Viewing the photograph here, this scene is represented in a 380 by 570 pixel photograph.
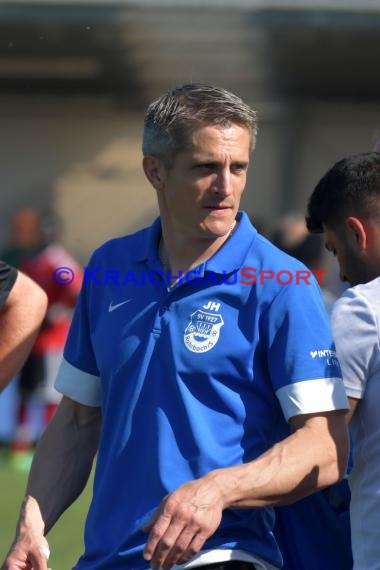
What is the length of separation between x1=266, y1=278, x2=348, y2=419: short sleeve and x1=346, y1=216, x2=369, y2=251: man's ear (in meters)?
0.32

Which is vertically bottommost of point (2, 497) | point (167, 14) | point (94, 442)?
point (2, 497)

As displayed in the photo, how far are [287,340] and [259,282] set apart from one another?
17cm

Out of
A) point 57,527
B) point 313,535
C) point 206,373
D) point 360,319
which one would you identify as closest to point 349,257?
point 360,319

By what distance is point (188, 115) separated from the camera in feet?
10.2

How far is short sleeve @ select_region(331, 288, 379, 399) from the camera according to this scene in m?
3.04

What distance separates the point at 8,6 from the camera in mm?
14852

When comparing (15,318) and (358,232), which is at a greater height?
(358,232)

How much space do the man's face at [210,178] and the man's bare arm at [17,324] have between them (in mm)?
1267

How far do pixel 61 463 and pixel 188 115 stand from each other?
1.03 m

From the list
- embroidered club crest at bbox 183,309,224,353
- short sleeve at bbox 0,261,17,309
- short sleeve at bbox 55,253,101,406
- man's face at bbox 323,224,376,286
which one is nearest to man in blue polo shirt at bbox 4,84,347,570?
embroidered club crest at bbox 183,309,224,353

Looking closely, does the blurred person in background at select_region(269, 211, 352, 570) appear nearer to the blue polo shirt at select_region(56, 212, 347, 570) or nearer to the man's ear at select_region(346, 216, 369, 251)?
the blue polo shirt at select_region(56, 212, 347, 570)

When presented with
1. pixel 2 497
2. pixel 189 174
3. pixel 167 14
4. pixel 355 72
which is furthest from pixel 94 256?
pixel 355 72

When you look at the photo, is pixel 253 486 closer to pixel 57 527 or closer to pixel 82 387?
pixel 82 387

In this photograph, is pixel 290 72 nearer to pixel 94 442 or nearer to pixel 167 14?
pixel 167 14
